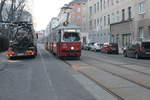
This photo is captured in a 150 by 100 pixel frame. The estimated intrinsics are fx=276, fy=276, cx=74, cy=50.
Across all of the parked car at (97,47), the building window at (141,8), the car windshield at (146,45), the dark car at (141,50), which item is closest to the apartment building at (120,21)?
the building window at (141,8)

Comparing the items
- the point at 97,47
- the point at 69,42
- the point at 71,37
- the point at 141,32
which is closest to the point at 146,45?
the point at 71,37

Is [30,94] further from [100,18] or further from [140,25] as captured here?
[100,18]

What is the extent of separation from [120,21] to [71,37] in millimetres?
23788

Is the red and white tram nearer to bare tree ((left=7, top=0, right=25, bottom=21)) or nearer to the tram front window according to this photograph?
the tram front window

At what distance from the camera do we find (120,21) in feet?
148

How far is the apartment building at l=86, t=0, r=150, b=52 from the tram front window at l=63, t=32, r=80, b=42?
1575cm

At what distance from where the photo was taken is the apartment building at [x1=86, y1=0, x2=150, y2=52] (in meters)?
38.1

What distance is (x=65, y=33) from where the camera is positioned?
22.9 metres

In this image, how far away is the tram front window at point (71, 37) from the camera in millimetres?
22791

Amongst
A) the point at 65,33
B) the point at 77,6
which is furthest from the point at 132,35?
the point at 77,6

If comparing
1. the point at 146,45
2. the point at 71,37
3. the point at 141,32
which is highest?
the point at 141,32

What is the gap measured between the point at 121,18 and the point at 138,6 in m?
6.36

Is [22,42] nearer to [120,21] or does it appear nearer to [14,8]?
[120,21]

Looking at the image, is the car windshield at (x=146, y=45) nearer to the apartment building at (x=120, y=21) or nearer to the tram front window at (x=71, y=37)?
the tram front window at (x=71, y=37)
